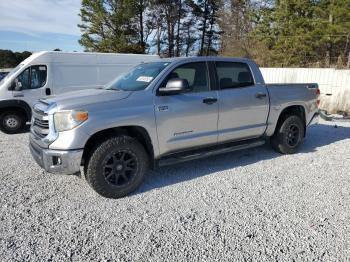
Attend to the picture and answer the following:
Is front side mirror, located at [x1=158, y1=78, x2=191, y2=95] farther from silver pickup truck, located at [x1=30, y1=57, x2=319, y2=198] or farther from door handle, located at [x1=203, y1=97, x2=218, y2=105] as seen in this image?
door handle, located at [x1=203, y1=97, x2=218, y2=105]

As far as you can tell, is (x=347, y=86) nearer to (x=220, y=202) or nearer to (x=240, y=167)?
(x=240, y=167)

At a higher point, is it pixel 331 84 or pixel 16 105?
pixel 16 105

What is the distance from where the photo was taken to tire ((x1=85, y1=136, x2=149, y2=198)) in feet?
12.6

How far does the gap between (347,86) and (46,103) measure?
12.6 meters

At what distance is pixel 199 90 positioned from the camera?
15.2 feet

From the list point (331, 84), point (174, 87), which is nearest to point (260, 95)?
point (174, 87)

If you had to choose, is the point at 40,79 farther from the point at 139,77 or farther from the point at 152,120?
the point at 152,120

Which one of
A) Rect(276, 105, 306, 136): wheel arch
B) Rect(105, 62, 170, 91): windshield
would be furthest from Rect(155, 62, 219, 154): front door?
Rect(276, 105, 306, 136): wheel arch

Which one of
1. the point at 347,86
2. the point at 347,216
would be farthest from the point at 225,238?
the point at 347,86

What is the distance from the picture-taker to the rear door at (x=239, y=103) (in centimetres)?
486

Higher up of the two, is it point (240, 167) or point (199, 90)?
point (199, 90)

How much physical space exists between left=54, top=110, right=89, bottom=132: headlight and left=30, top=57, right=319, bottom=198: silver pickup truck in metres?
0.01

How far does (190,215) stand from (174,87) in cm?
171

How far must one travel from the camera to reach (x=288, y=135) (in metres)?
5.84
